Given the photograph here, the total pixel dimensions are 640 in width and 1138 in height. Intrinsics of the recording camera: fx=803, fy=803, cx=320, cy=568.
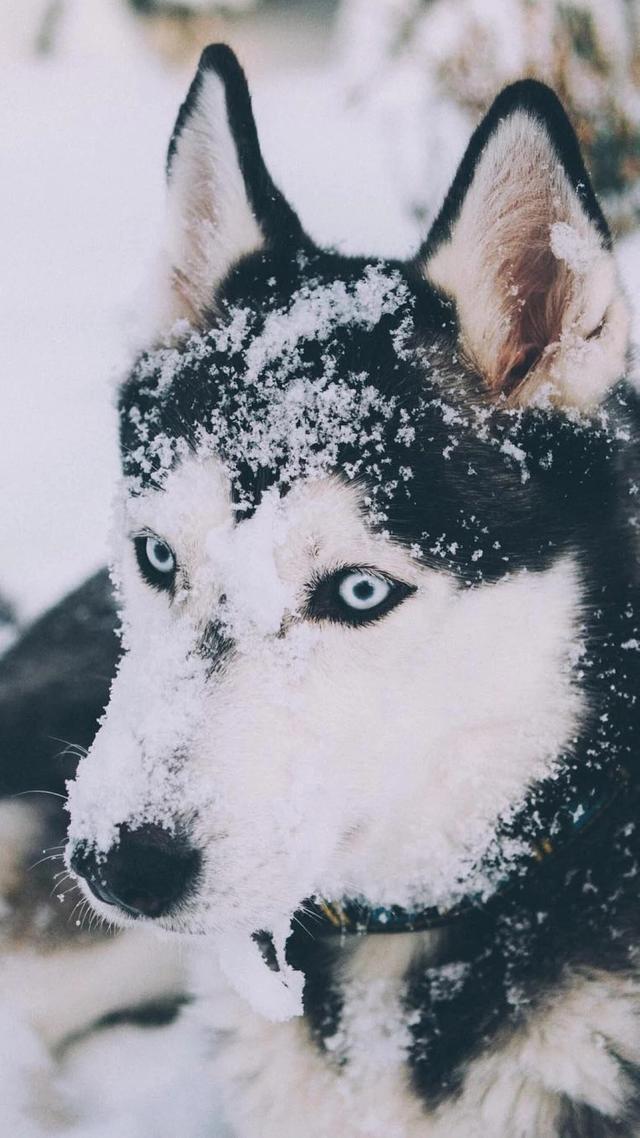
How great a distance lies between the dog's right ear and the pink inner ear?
16.9 inches

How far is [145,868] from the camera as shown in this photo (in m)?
1.04

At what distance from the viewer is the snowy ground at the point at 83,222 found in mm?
2332

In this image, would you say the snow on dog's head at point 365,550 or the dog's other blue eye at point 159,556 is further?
the dog's other blue eye at point 159,556

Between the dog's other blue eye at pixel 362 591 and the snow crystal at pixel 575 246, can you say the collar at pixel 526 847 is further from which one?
the snow crystal at pixel 575 246

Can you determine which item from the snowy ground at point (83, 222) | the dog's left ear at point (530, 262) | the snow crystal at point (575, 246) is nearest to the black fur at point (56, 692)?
the snowy ground at point (83, 222)

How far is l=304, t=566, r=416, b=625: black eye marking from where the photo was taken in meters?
1.15

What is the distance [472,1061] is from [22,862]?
3.09ft

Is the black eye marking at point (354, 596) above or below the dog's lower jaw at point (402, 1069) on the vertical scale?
above

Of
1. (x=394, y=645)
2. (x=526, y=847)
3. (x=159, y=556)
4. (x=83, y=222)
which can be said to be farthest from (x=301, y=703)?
(x=83, y=222)

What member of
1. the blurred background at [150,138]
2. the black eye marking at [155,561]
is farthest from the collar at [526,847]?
the blurred background at [150,138]

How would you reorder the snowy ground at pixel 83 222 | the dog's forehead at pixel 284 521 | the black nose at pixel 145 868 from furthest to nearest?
the snowy ground at pixel 83 222 < the dog's forehead at pixel 284 521 < the black nose at pixel 145 868

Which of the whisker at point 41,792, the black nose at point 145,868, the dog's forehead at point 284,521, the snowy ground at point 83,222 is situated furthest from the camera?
the snowy ground at point 83,222

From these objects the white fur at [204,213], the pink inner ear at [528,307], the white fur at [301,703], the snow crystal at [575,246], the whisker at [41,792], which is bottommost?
the whisker at [41,792]

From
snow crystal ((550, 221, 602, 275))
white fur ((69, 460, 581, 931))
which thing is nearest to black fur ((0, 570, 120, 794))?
white fur ((69, 460, 581, 931))
